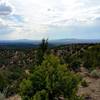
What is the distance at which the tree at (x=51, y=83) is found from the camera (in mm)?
15961

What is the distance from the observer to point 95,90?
24.7 metres

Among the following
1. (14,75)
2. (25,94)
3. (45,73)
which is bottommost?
(14,75)

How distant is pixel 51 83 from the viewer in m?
16.1

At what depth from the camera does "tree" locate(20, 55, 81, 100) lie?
52.4ft

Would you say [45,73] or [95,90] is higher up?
[45,73]

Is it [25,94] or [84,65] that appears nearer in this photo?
[25,94]

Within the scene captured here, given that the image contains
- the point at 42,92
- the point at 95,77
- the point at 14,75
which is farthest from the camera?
the point at 14,75

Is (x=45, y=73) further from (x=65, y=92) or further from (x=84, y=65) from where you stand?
(x=84, y=65)

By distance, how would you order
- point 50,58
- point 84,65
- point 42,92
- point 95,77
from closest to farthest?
point 42,92 < point 50,58 < point 95,77 < point 84,65

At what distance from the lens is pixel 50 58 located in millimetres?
16828

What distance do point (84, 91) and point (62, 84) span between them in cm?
815

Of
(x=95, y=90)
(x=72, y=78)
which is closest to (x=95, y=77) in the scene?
(x=95, y=90)

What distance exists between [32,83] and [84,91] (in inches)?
335

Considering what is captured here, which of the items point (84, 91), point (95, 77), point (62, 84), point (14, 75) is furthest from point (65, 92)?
point (14, 75)
